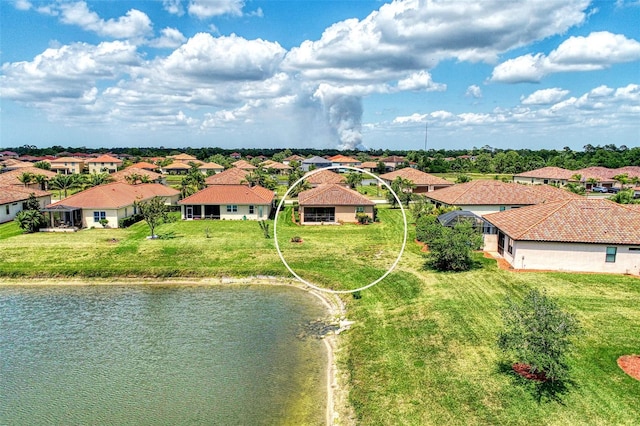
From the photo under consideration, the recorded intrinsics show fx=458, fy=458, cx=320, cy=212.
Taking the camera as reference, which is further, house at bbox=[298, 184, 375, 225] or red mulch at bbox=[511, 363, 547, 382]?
house at bbox=[298, 184, 375, 225]

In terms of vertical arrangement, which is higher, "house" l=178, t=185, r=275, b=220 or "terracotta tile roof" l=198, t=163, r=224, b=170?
"terracotta tile roof" l=198, t=163, r=224, b=170

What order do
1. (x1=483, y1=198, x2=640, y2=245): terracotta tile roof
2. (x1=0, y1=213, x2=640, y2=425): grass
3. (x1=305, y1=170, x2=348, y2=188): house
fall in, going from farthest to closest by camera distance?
(x1=305, y1=170, x2=348, y2=188): house → (x1=483, y1=198, x2=640, y2=245): terracotta tile roof → (x1=0, y1=213, x2=640, y2=425): grass

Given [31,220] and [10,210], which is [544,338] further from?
[10,210]

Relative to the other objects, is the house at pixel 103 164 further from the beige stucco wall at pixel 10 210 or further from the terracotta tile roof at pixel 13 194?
the beige stucco wall at pixel 10 210

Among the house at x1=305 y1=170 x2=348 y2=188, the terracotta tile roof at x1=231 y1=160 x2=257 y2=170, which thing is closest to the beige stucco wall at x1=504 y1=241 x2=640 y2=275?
the house at x1=305 y1=170 x2=348 y2=188

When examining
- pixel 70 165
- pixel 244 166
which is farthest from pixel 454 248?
pixel 70 165

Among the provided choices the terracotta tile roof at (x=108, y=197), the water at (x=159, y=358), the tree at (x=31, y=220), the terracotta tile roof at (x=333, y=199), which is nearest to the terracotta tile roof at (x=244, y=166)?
the terracotta tile roof at (x=108, y=197)

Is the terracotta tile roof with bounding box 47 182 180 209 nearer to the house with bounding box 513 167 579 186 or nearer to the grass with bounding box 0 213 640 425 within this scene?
the grass with bounding box 0 213 640 425
